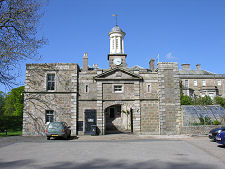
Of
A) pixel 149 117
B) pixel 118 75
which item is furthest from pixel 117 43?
pixel 149 117

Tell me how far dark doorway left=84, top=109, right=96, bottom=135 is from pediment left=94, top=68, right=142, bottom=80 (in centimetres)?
343

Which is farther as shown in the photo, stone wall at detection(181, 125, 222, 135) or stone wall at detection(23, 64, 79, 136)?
stone wall at detection(23, 64, 79, 136)

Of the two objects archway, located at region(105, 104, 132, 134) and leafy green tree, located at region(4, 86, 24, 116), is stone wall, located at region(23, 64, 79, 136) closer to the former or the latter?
archway, located at region(105, 104, 132, 134)

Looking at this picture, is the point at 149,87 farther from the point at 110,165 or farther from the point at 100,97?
the point at 110,165

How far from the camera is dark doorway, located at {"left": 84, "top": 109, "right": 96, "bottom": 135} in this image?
19953mm

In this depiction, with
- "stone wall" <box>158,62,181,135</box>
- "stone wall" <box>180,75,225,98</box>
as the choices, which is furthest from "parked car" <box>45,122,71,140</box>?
"stone wall" <box>180,75,225,98</box>

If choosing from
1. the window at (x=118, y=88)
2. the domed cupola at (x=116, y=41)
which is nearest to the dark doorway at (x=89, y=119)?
the window at (x=118, y=88)

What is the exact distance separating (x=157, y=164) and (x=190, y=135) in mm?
12316

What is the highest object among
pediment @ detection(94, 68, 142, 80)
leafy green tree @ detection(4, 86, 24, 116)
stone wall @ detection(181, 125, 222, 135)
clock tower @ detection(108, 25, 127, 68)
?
clock tower @ detection(108, 25, 127, 68)

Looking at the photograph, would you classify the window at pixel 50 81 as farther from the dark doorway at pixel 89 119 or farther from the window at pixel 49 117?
the dark doorway at pixel 89 119

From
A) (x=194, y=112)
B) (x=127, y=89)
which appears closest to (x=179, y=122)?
(x=194, y=112)

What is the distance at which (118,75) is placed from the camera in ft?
69.6

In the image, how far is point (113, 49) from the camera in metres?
30.6

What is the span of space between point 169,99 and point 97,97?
716 centimetres
